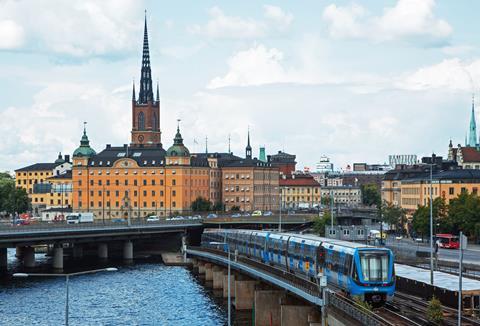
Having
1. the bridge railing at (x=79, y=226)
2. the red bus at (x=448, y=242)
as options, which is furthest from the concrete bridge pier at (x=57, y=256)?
the red bus at (x=448, y=242)

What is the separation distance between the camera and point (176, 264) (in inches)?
6304

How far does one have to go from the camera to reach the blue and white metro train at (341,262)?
207 feet

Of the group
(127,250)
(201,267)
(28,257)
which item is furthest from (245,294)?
(127,250)

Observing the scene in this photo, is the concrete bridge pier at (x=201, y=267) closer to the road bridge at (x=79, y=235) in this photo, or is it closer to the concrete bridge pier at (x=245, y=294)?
the road bridge at (x=79, y=235)

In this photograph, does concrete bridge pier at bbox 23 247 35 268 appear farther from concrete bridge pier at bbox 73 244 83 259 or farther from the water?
concrete bridge pier at bbox 73 244 83 259

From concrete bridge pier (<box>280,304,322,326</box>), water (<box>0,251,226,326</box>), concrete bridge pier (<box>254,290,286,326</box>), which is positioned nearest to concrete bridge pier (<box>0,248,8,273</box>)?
water (<box>0,251,226,326</box>)

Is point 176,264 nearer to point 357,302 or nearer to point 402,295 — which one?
point 402,295

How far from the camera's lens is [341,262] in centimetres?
6675

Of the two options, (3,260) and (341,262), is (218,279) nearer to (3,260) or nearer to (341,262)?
(3,260)

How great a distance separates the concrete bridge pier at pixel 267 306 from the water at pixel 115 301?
5777 mm

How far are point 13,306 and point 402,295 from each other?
45.0 m

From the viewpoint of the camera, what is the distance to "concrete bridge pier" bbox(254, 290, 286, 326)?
8675 centimetres

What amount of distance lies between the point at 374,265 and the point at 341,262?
3.82 meters

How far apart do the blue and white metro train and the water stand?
9.14 m
